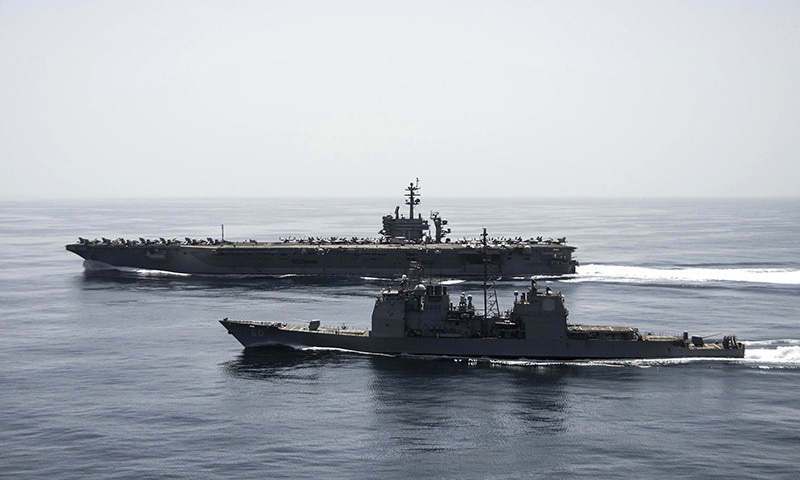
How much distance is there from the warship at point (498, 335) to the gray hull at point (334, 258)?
29709 millimetres

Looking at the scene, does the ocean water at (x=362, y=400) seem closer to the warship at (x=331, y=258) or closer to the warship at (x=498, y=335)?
the warship at (x=498, y=335)

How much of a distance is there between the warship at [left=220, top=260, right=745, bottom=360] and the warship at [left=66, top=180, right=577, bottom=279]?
2888 centimetres

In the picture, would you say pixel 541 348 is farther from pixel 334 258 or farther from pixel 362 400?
pixel 334 258

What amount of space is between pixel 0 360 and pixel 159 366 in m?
9.07

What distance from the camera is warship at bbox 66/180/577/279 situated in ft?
247

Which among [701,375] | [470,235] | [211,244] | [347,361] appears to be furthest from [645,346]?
[470,235]

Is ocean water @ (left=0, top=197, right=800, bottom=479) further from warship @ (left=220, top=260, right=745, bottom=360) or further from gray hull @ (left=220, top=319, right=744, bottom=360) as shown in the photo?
warship @ (left=220, top=260, right=745, bottom=360)

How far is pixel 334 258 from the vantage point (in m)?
77.1

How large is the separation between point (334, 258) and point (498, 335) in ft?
118

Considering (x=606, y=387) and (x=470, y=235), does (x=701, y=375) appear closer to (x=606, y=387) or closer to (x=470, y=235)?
(x=606, y=387)

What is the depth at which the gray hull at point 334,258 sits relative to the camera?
75.2 metres

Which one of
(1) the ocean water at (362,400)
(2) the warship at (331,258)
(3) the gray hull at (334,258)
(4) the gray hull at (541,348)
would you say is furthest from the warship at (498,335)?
(3) the gray hull at (334,258)

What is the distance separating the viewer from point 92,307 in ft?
197

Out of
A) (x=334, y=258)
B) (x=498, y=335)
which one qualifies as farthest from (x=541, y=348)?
(x=334, y=258)
